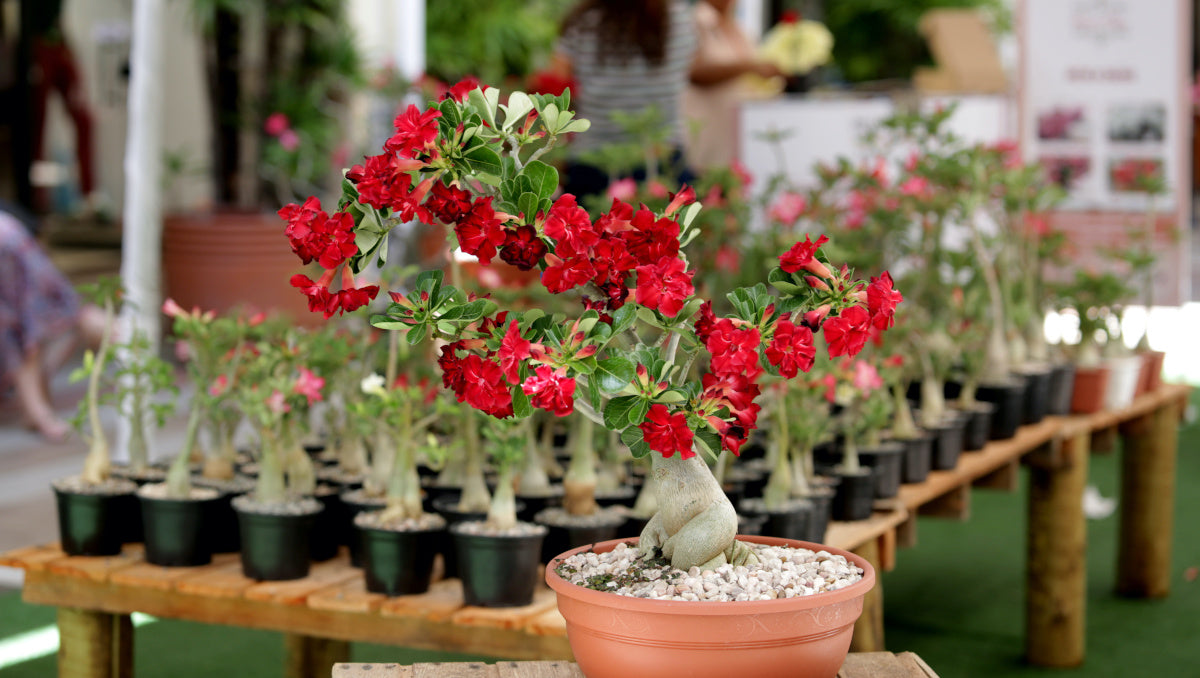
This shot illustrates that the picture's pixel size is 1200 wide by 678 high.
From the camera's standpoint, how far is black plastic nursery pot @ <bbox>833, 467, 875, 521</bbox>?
7.36 ft

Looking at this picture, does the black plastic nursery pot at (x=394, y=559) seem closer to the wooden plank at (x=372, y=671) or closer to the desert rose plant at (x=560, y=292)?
the wooden plank at (x=372, y=671)

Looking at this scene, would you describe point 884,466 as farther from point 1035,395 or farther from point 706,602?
point 706,602

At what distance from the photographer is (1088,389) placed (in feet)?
10.5

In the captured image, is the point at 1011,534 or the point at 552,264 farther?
the point at 1011,534

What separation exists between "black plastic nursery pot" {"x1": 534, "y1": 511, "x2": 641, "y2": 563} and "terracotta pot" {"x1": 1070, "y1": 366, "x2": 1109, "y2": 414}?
168 centimetres

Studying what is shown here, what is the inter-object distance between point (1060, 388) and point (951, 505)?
0.64 m

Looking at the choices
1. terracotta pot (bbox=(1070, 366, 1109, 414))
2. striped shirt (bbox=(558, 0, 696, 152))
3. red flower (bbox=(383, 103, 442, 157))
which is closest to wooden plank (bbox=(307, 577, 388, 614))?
red flower (bbox=(383, 103, 442, 157))

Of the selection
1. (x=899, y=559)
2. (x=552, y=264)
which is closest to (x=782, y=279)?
(x=552, y=264)

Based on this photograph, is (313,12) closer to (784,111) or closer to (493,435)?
(784,111)

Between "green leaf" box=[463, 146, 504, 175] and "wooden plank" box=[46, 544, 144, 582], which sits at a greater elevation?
"green leaf" box=[463, 146, 504, 175]

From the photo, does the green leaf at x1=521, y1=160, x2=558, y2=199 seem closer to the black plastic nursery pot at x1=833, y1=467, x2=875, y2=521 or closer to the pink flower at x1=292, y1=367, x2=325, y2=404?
the pink flower at x1=292, y1=367, x2=325, y2=404

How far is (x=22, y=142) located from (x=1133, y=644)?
558 cm

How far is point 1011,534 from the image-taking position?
13.6 ft

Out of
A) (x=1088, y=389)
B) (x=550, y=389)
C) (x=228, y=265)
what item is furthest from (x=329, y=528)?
(x=228, y=265)
